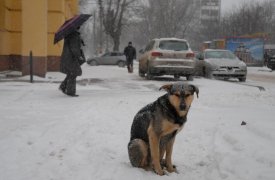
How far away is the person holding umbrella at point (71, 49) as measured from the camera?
1151cm

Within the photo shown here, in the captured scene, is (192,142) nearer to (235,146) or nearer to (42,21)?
(235,146)

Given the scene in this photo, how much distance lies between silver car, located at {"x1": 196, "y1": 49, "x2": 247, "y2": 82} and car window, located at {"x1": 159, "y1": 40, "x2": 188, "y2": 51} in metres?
2.89

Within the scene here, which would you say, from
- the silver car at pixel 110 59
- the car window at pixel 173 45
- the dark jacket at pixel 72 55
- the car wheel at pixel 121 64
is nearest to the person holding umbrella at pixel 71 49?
the dark jacket at pixel 72 55

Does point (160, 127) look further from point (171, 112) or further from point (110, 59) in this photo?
point (110, 59)

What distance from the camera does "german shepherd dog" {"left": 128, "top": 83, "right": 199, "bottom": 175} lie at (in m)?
4.82

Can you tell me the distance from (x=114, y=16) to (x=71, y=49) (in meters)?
37.9

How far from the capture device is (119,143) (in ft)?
22.6

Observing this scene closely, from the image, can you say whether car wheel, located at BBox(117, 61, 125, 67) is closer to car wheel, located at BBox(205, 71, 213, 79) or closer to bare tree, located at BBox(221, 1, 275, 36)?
car wheel, located at BBox(205, 71, 213, 79)

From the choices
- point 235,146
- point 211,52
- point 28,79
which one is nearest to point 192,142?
point 235,146

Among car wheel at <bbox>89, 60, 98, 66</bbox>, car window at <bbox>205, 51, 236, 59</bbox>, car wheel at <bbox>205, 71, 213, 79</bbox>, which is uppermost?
car window at <bbox>205, 51, 236, 59</bbox>

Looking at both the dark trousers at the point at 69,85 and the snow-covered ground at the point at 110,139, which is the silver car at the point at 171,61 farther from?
the dark trousers at the point at 69,85

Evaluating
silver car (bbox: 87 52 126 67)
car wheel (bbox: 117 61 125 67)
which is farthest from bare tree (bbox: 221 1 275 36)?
car wheel (bbox: 117 61 125 67)

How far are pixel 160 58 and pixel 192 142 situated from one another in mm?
11225

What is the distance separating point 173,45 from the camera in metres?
18.7
